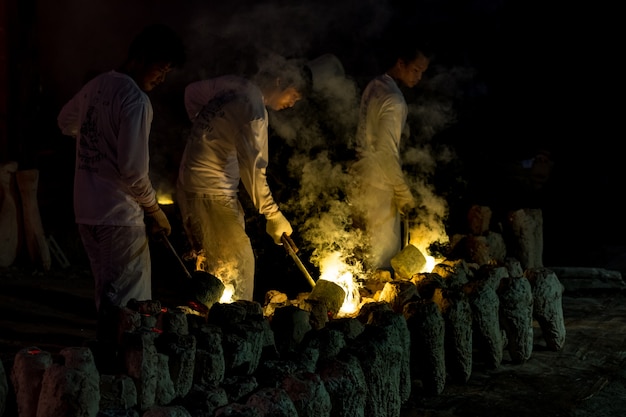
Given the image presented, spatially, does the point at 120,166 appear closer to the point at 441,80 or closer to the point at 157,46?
the point at 157,46

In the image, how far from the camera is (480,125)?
1451cm

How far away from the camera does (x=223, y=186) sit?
6.53 metres

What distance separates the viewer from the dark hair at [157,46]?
5.04 m

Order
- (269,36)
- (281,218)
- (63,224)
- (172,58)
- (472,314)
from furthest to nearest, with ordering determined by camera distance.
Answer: (269,36) < (63,224) < (281,218) < (472,314) < (172,58)

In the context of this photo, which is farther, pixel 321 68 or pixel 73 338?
pixel 321 68

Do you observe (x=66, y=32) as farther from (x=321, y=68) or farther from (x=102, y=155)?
(x=102, y=155)

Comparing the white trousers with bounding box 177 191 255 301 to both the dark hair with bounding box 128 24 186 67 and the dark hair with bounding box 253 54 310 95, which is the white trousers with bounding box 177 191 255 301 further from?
the dark hair with bounding box 128 24 186 67

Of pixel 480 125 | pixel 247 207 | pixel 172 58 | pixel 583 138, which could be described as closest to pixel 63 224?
pixel 247 207

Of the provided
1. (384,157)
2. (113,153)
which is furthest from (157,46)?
(384,157)

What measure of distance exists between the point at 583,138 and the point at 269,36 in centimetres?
657

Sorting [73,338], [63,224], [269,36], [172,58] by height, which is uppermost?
[269,36]

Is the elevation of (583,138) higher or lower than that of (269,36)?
lower

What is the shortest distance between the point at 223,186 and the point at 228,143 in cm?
39

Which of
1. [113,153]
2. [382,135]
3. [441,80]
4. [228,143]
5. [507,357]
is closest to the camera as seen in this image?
→ [113,153]
